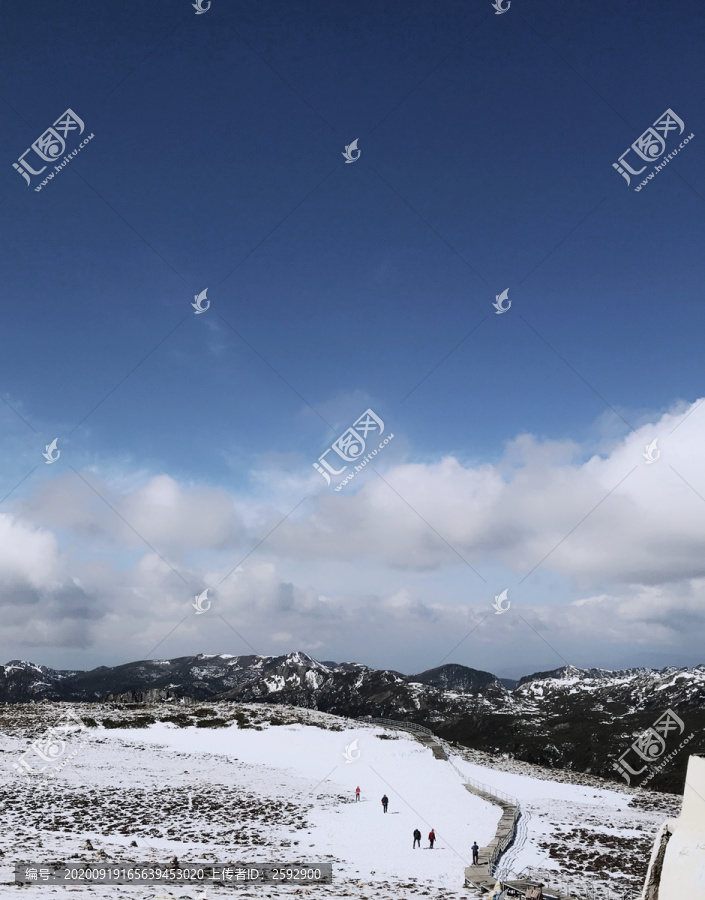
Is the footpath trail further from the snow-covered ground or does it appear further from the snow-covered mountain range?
the snow-covered mountain range

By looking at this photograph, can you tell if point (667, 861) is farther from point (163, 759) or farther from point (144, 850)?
point (163, 759)

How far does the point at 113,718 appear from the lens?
63031 mm

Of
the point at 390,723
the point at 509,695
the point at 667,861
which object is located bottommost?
the point at 509,695

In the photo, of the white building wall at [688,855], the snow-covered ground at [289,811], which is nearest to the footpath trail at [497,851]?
the snow-covered ground at [289,811]

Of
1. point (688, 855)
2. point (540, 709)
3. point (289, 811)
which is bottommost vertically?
point (540, 709)

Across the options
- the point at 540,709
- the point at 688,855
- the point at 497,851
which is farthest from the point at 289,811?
the point at 540,709

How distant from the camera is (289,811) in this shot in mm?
32312

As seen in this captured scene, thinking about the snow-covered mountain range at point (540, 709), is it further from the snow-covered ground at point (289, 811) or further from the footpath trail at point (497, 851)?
the footpath trail at point (497, 851)

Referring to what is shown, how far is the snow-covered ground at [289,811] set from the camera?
22.4 meters

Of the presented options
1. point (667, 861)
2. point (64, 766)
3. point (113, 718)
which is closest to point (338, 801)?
point (64, 766)

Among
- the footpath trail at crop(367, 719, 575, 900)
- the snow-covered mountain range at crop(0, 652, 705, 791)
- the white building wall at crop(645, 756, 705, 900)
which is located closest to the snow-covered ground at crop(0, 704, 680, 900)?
the footpath trail at crop(367, 719, 575, 900)

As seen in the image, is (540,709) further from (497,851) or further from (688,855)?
(688,855)

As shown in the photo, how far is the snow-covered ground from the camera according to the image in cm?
2244

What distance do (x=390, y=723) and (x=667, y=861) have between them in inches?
2862
